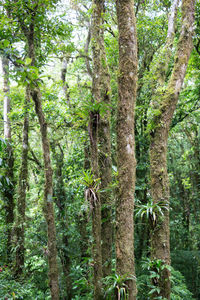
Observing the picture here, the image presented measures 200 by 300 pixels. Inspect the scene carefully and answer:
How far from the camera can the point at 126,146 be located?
327 cm

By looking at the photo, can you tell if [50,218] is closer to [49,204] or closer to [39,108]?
[49,204]

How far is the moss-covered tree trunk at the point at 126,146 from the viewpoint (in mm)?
3027

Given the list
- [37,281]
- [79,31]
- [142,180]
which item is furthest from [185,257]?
[79,31]

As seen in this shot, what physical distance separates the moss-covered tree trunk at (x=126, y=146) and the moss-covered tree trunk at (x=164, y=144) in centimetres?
132

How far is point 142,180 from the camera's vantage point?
7.79 meters

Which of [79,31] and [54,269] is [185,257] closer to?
[54,269]

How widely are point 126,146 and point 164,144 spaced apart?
64.6 inches

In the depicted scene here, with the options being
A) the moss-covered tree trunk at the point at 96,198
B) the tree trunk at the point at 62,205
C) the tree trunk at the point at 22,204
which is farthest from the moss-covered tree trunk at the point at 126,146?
the tree trunk at the point at 62,205

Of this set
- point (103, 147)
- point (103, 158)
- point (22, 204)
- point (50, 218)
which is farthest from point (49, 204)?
point (22, 204)

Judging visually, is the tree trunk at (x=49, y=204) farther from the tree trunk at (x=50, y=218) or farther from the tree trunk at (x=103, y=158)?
the tree trunk at (x=103, y=158)

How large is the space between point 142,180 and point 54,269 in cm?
411

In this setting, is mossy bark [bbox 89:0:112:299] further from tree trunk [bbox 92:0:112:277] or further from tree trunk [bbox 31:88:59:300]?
tree trunk [bbox 31:88:59:300]

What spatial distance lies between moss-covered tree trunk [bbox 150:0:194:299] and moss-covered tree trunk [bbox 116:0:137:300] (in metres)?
1.32

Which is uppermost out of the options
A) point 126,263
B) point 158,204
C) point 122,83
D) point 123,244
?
point 122,83
